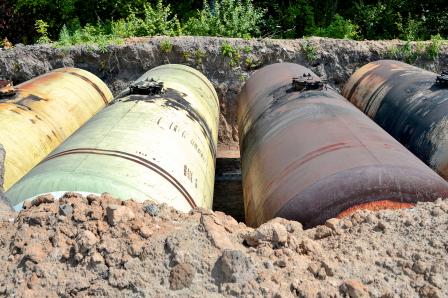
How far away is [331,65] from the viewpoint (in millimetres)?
9531

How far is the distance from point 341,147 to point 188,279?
1835mm

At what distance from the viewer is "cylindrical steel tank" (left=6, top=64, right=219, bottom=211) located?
3.38 m

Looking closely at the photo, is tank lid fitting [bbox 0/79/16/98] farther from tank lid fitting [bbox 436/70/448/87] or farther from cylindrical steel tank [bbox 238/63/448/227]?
tank lid fitting [bbox 436/70/448/87]

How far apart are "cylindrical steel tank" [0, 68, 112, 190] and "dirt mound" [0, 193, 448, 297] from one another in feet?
6.08

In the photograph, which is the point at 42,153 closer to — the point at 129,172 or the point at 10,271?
the point at 129,172

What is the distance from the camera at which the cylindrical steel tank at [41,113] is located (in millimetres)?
4609

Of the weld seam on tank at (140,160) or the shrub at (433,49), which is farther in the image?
the shrub at (433,49)

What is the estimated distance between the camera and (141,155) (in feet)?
12.8

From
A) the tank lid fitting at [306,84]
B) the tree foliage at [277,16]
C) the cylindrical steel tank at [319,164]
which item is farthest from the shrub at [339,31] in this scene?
the cylindrical steel tank at [319,164]

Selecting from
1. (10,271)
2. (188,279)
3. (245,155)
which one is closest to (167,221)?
(188,279)

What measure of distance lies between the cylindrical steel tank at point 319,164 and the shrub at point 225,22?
6.49 meters

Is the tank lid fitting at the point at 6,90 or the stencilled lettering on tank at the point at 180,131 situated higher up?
the tank lid fitting at the point at 6,90

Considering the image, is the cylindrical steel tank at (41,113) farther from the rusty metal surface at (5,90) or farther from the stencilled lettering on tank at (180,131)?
the stencilled lettering on tank at (180,131)

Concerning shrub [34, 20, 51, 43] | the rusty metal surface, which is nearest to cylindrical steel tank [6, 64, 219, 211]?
the rusty metal surface
